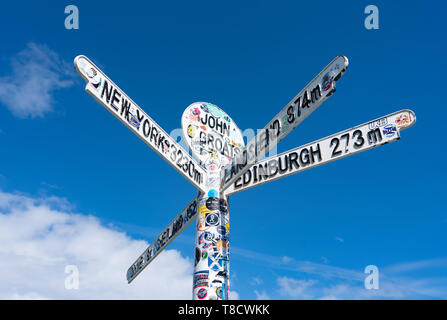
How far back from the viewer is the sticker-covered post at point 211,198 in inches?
262

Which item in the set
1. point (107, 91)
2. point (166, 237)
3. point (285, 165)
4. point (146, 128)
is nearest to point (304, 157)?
point (285, 165)

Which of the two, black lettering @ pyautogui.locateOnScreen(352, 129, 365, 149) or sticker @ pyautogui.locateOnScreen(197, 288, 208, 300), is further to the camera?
sticker @ pyautogui.locateOnScreen(197, 288, 208, 300)

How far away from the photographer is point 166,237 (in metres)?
8.34

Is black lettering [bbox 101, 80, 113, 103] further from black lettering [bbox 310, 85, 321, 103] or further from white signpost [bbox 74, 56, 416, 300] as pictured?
black lettering [bbox 310, 85, 321, 103]

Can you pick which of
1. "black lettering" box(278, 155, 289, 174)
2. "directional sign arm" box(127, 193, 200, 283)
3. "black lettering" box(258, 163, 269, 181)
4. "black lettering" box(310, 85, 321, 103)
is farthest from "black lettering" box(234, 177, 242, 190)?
"black lettering" box(310, 85, 321, 103)

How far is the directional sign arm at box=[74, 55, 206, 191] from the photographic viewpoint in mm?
5574

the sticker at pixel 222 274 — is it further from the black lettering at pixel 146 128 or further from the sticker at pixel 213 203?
the black lettering at pixel 146 128

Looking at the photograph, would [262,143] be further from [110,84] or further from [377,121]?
[110,84]

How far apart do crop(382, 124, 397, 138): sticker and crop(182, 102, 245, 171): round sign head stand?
9.23 feet

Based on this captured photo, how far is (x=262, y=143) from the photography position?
6.25 meters

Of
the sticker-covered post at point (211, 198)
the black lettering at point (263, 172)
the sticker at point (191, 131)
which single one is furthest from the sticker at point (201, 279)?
the sticker at point (191, 131)

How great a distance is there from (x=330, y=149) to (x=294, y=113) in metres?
1.12

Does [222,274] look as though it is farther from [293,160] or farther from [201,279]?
[293,160]
